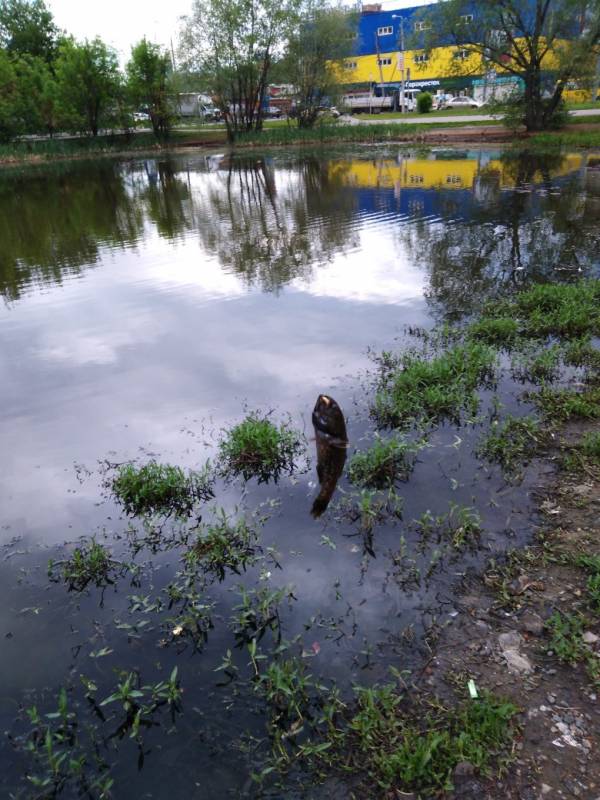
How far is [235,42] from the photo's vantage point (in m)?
60.2

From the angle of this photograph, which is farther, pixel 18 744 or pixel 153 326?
pixel 153 326

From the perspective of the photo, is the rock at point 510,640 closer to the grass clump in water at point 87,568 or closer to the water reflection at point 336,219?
the grass clump in water at point 87,568

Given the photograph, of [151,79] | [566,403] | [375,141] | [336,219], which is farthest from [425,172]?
[151,79]

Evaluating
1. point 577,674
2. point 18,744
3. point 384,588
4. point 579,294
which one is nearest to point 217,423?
point 384,588

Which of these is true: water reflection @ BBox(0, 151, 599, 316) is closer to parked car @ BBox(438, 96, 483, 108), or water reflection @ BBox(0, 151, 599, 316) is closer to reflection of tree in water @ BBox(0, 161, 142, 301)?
reflection of tree in water @ BBox(0, 161, 142, 301)

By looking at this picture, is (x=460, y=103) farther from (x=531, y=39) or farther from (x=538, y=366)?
(x=538, y=366)

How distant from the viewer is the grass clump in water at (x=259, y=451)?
6426mm

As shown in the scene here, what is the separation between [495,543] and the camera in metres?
4.93

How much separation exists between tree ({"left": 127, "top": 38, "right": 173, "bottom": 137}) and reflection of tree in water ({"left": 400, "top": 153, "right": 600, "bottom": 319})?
55.3 metres

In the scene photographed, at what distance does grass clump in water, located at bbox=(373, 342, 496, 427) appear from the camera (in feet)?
23.7

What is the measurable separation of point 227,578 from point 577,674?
2756 mm

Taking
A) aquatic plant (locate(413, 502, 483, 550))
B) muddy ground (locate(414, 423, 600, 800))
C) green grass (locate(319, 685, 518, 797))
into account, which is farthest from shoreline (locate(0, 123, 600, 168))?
green grass (locate(319, 685, 518, 797))

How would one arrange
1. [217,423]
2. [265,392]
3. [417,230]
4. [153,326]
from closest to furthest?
[217,423], [265,392], [153,326], [417,230]

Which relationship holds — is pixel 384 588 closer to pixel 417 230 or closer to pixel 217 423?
pixel 217 423
